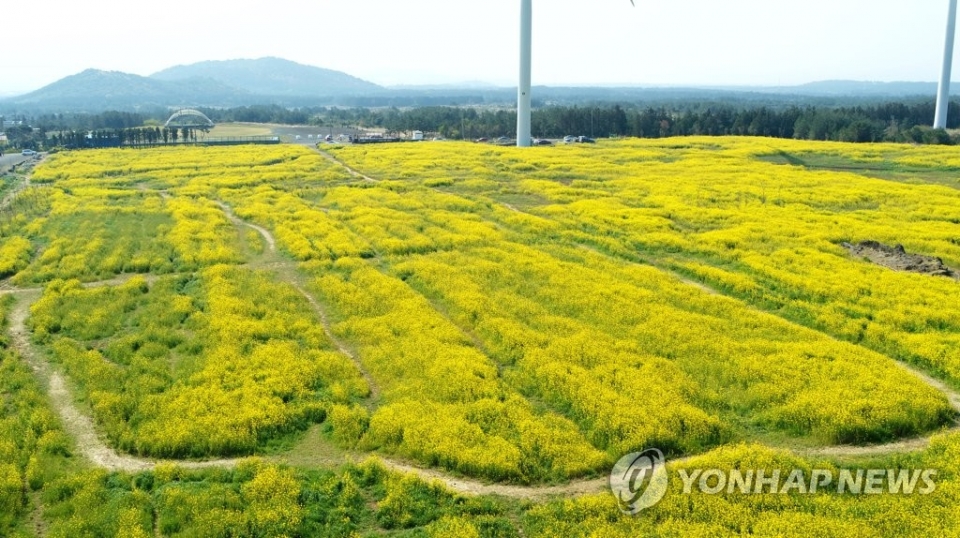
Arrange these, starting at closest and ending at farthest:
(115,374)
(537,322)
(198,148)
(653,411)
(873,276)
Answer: (653,411)
(115,374)
(537,322)
(873,276)
(198,148)

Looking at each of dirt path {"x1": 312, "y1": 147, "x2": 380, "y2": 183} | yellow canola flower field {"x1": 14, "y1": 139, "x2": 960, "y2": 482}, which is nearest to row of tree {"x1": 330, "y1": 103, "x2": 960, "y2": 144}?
dirt path {"x1": 312, "y1": 147, "x2": 380, "y2": 183}

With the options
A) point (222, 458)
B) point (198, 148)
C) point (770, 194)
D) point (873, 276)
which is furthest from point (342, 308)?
point (198, 148)

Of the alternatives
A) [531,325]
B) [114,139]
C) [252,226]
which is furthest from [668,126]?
[531,325]

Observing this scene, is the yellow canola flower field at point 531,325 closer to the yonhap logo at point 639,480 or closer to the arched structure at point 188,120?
→ the yonhap logo at point 639,480

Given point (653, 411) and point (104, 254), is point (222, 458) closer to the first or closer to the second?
point (653, 411)

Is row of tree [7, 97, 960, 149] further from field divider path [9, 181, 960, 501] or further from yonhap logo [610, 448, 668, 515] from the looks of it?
yonhap logo [610, 448, 668, 515]

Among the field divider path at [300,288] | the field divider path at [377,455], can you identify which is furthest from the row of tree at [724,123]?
the field divider path at [377,455]
